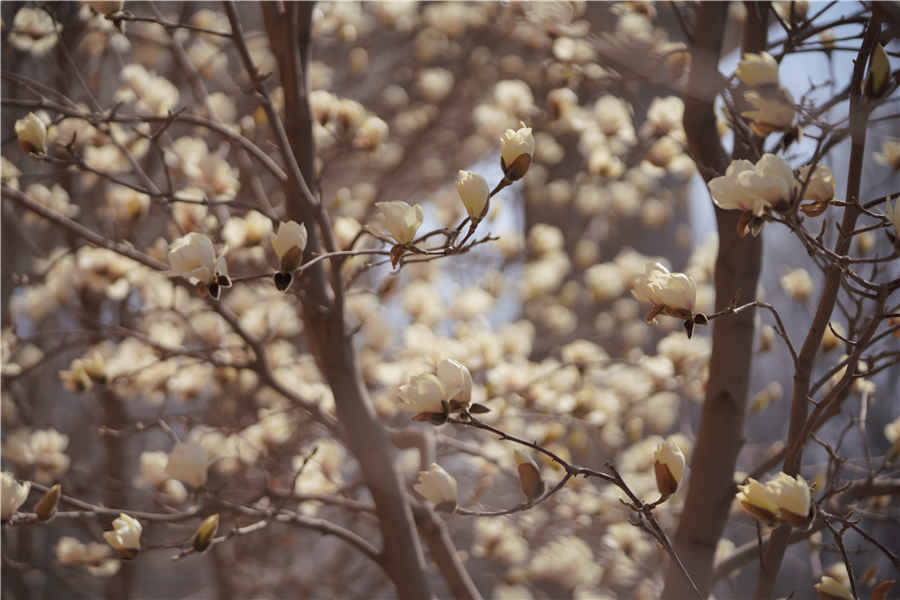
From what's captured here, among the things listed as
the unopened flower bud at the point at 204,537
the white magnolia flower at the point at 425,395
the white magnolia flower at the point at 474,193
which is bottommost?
the unopened flower bud at the point at 204,537

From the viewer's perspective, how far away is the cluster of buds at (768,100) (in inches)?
18.3

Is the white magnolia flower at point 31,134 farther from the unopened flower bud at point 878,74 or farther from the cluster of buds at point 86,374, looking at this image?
the unopened flower bud at point 878,74

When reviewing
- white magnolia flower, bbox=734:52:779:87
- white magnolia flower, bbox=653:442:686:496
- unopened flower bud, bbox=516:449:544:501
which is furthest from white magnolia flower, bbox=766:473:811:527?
white magnolia flower, bbox=734:52:779:87

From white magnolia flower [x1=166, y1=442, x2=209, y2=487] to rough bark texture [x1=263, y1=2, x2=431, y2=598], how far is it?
19 centimetres

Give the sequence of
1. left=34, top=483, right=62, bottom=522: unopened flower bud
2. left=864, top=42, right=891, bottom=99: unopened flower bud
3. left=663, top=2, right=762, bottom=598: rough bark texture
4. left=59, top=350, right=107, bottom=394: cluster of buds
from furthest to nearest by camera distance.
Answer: left=59, top=350, right=107, bottom=394: cluster of buds
left=663, top=2, right=762, bottom=598: rough bark texture
left=34, top=483, right=62, bottom=522: unopened flower bud
left=864, top=42, right=891, bottom=99: unopened flower bud

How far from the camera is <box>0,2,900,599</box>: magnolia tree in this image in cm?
55

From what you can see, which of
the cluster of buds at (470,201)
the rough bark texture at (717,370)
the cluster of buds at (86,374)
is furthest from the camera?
the cluster of buds at (86,374)

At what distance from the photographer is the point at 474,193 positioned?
55 centimetres

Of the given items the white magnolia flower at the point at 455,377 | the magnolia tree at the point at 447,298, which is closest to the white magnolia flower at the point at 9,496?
the magnolia tree at the point at 447,298

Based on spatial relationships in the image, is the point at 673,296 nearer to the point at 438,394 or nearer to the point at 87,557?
the point at 438,394

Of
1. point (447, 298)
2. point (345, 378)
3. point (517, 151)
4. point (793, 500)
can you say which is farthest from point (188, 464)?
point (447, 298)

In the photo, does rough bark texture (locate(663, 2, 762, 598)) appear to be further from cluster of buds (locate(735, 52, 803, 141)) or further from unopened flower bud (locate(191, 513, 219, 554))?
unopened flower bud (locate(191, 513, 219, 554))

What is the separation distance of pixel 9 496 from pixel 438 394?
501 millimetres

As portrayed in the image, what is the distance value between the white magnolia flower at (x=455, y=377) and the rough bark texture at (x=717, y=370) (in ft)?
1.32
